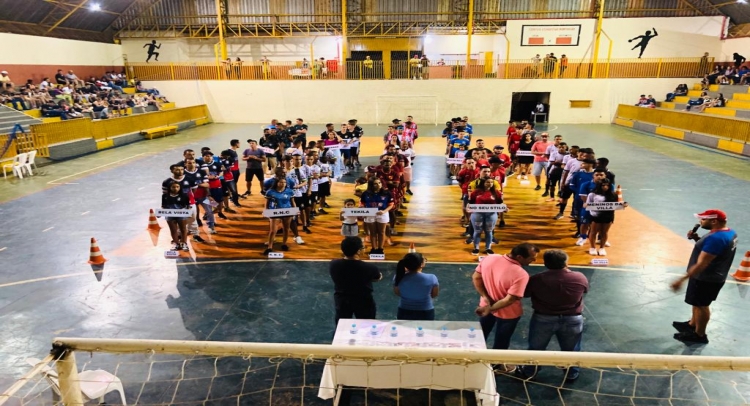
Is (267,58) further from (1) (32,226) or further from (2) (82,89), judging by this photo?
(1) (32,226)

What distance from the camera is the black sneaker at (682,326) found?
6.12 m

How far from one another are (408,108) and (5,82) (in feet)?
73.5

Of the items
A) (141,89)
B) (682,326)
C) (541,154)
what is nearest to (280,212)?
(682,326)

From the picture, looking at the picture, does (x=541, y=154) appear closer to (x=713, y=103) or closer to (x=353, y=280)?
(x=353, y=280)

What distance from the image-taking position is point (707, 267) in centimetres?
559

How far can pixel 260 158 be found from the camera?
1238 centimetres

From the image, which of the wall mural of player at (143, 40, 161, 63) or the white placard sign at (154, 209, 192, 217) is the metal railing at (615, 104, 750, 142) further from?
the wall mural of player at (143, 40, 161, 63)

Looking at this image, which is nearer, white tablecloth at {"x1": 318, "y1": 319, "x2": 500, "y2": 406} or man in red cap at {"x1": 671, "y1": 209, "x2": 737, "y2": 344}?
white tablecloth at {"x1": 318, "y1": 319, "x2": 500, "y2": 406}

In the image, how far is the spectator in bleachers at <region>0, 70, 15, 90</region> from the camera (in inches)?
902

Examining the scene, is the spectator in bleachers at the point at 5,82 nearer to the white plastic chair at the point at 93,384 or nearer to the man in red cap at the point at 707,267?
the white plastic chair at the point at 93,384

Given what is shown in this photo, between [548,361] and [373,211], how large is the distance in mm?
5561

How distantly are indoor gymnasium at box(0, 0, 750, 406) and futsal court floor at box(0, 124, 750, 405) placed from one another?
0.05 meters

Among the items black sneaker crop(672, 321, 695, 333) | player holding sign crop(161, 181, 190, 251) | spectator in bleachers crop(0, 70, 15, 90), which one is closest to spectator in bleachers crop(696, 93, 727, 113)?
black sneaker crop(672, 321, 695, 333)

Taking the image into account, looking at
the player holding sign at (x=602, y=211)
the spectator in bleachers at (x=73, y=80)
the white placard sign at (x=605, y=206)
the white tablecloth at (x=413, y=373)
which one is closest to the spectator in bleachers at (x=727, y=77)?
the player holding sign at (x=602, y=211)
